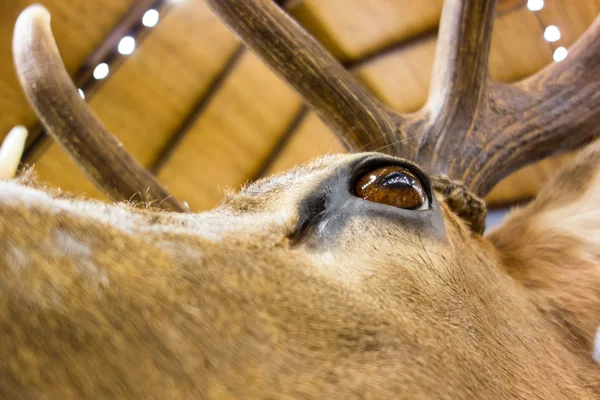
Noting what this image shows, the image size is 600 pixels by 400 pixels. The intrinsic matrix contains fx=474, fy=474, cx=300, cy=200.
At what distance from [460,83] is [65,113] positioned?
41.9 inches

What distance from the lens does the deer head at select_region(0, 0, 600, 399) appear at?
1.17 feet

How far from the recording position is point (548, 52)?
2916mm

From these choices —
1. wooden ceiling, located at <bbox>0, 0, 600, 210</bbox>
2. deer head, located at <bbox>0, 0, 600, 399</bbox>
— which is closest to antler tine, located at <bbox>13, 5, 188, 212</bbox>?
deer head, located at <bbox>0, 0, 600, 399</bbox>

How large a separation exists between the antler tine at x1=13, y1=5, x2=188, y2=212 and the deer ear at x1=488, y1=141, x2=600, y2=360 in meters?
0.86

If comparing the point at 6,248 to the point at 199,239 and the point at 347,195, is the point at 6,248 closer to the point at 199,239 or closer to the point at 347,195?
the point at 199,239

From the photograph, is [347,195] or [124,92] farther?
[124,92]

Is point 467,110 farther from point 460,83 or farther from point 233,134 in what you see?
point 233,134

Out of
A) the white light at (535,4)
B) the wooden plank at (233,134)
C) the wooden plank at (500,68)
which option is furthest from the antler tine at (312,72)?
the wooden plank at (233,134)

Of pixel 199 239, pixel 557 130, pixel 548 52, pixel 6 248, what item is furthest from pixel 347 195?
pixel 548 52

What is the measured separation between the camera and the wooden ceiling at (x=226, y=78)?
118 inches

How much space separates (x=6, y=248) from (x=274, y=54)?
0.85 m

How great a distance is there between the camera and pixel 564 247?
0.96 metres

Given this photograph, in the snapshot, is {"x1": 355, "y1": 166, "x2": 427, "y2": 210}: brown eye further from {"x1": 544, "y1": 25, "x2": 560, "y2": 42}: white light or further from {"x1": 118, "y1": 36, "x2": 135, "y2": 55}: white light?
{"x1": 118, "y1": 36, "x2": 135, "y2": 55}: white light

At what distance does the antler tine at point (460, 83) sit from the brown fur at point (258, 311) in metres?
0.45
